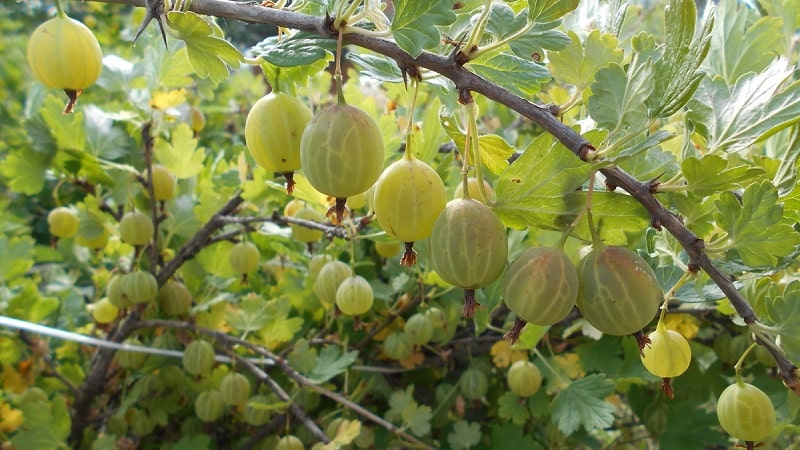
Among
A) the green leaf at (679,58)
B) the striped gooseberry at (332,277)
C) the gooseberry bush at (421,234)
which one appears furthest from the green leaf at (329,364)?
the green leaf at (679,58)

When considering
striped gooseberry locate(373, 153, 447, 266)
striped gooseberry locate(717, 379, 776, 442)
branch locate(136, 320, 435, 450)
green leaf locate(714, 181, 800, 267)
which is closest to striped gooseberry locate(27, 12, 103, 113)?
striped gooseberry locate(373, 153, 447, 266)

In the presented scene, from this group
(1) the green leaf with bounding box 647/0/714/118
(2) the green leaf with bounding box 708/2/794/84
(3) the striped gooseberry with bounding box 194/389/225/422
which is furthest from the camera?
(3) the striped gooseberry with bounding box 194/389/225/422

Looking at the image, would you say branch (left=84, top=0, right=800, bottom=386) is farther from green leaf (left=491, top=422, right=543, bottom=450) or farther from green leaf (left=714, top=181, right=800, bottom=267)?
green leaf (left=491, top=422, right=543, bottom=450)

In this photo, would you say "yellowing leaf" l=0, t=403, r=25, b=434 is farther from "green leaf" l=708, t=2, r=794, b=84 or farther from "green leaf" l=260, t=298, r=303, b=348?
"green leaf" l=708, t=2, r=794, b=84

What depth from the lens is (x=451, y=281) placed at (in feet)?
1.91

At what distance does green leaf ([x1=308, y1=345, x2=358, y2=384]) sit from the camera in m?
1.14

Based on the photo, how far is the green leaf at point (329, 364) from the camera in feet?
3.74

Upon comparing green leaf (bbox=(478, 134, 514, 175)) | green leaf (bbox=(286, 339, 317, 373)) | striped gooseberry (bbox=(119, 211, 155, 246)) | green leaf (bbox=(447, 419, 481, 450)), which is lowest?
green leaf (bbox=(447, 419, 481, 450))

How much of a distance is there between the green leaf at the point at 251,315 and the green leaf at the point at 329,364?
15cm

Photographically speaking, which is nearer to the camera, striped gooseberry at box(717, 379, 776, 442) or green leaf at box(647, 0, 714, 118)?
green leaf at box(647, 0, 714, 118)

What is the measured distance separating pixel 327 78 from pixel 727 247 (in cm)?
123

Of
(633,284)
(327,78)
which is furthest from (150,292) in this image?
(633,284)

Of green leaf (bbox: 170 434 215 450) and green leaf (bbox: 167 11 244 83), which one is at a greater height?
green leaf (bbox: 167 11 244 83)

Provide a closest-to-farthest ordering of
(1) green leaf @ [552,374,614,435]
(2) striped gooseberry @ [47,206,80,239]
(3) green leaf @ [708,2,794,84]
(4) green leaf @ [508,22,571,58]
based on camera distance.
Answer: (4) green leaf @ [508,22,571,58] → (3) green leaf @ [708,2,794,84] → (1) green leaf @ [552,374,614,435] → (2) striped gooseberry @ [47,206,80,239]
